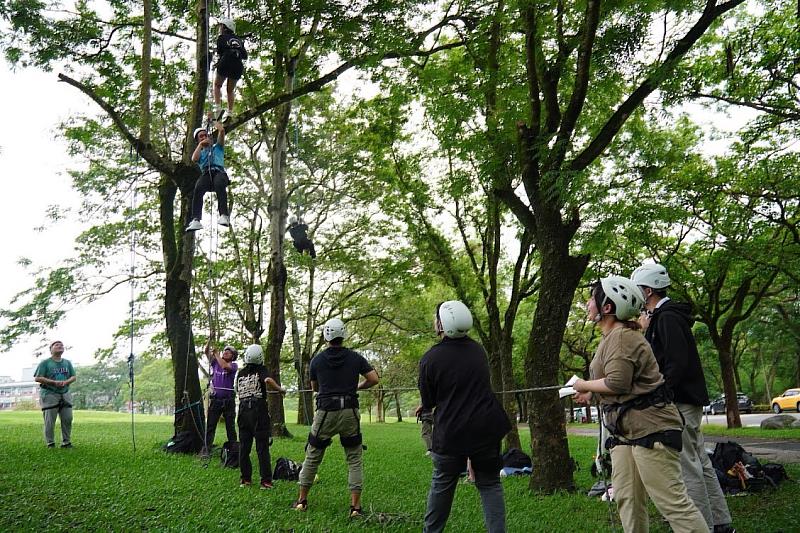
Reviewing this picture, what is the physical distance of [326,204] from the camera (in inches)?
905

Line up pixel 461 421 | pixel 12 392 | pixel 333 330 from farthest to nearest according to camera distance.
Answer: pixel 12 392 → pixel 333 330 → pixel 461 421

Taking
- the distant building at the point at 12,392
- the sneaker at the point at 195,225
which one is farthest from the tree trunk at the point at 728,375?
the distant building at the point at 12,392

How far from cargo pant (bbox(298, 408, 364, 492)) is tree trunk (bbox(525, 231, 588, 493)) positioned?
2.74 meters

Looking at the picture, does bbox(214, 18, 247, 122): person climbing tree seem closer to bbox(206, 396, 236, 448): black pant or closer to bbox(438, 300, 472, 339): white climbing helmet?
bbox(206, 396, 236, 448): black pant

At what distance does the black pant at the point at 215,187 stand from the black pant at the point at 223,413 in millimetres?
3319

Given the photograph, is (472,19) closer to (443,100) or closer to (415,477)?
(443,100)

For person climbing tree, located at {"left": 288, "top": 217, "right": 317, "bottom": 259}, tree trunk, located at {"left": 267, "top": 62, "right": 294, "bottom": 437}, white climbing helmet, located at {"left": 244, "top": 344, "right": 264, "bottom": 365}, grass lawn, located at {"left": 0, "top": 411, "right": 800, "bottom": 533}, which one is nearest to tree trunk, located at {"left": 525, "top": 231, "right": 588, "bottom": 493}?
grass lawn, located at {"left": 0, "top": 411, "right": 800, "bottom": 533}

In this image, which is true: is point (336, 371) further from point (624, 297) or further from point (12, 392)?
point (12, 392)

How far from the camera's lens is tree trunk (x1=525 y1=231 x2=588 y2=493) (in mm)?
7734

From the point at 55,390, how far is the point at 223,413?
3.26m

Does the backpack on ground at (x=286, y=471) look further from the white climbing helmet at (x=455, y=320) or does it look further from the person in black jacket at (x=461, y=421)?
the white climbing helmet at (x=455, y=320)

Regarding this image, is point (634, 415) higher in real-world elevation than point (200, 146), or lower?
lower

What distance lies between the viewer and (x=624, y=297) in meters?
3.70

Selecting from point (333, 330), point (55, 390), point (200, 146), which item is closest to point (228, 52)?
point (200, 146)
